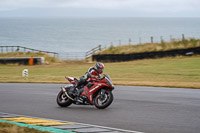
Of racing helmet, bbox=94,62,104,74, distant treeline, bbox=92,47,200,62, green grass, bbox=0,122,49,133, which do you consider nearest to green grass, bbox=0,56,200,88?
distant treeline, bbox=92,47,200,62

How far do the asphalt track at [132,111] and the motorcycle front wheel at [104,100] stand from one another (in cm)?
16

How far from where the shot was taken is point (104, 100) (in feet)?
35.7

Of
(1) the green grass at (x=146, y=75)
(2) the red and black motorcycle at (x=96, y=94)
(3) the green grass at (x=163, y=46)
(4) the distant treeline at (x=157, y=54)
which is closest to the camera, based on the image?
(2) the red and black motorcycle at (x=96, y=94)

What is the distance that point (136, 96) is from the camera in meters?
14.1

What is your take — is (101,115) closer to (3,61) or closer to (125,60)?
(125,60)

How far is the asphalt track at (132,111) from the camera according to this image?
8295 millimetres

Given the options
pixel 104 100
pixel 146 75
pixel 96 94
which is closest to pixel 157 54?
pixel 146 75

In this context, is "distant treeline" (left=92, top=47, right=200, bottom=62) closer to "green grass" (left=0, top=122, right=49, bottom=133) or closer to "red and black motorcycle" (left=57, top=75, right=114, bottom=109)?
"red and black motorcycle" (left=57, top=75, right=114, bottom=109)

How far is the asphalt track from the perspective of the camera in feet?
27.2

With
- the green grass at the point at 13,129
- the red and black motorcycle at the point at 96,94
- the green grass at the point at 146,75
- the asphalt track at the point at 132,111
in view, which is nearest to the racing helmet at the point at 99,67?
the red and black motorcycle at the point at 96,94

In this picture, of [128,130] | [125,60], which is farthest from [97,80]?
[125,60]

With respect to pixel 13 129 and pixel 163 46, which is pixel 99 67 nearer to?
pixel 13 129

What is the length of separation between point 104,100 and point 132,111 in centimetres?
99

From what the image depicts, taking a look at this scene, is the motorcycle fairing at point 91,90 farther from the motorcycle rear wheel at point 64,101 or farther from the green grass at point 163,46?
the green grass at point 163,46
